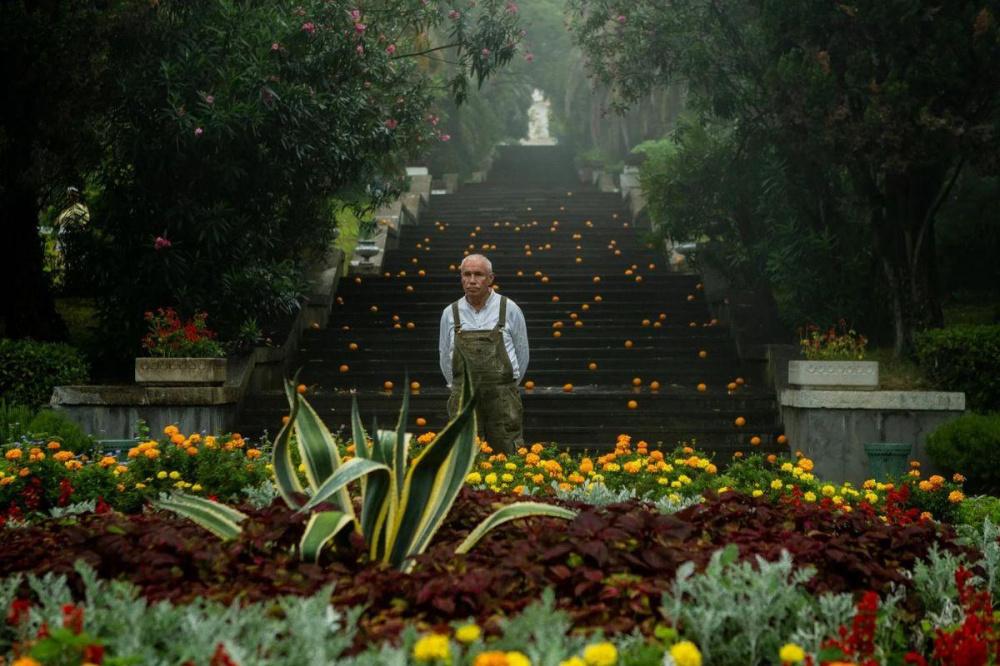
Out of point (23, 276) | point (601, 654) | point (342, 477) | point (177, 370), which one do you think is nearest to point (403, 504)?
point (342, 477)

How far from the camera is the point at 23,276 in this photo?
13.6m

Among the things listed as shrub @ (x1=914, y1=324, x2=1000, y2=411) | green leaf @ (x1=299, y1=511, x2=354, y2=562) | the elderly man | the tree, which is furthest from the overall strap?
shrub @ (x1=914, y1=324, x2=1000, y2=411)

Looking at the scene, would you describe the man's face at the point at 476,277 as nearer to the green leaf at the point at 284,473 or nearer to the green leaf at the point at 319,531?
the green leaf at the point at 284,473

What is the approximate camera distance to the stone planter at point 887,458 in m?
10.9

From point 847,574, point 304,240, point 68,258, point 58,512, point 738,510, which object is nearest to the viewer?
point 847,574

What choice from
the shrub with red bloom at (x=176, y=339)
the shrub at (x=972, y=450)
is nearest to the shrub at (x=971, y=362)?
the shrub at (x=972, y=450)

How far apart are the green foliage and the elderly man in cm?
283

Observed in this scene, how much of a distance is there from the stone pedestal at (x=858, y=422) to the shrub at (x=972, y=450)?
0.75 meters

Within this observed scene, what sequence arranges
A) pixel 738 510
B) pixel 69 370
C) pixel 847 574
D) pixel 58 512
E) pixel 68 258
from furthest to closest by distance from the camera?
pixel 68 258
pixel 69 370
pixel 58 512
pixel 738 510
pixel 847 574

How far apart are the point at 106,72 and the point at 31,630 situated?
1004 centimetres

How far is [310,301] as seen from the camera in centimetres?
1712

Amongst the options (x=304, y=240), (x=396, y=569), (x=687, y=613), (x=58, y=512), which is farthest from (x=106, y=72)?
(x=687, y=613)

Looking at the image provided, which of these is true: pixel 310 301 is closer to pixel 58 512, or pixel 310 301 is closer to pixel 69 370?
pixel 69 370

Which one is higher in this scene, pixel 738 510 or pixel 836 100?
pixel 836 100
